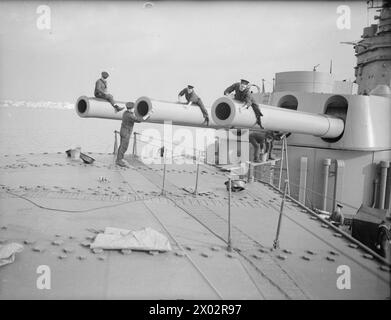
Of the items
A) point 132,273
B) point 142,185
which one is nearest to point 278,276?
point 132,273

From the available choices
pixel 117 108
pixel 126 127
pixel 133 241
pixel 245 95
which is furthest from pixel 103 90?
pixel 133 241

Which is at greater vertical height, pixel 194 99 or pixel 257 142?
pixel 194 99

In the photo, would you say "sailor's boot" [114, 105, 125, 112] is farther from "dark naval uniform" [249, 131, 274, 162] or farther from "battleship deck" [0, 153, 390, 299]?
"dark naval uniform" [249, 131, 274, 162]

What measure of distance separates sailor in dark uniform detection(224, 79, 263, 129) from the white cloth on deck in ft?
7.35

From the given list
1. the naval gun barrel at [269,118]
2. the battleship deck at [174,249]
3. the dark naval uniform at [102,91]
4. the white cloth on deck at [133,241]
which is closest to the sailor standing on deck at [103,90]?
the dark naval uniform at [102,91]

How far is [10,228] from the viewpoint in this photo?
4238 mm

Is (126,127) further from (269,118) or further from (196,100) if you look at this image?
(269,118)

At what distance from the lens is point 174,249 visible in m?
3.89

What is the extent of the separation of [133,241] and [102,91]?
4.98 meters

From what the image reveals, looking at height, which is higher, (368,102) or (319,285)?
(368,102)

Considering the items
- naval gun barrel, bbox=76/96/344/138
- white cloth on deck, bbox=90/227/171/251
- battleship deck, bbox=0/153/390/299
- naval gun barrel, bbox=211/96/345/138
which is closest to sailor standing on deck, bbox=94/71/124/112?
naval gun barrel, bbox=76/96/344/138

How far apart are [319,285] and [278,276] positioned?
0.37 m

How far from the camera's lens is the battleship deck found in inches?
122
